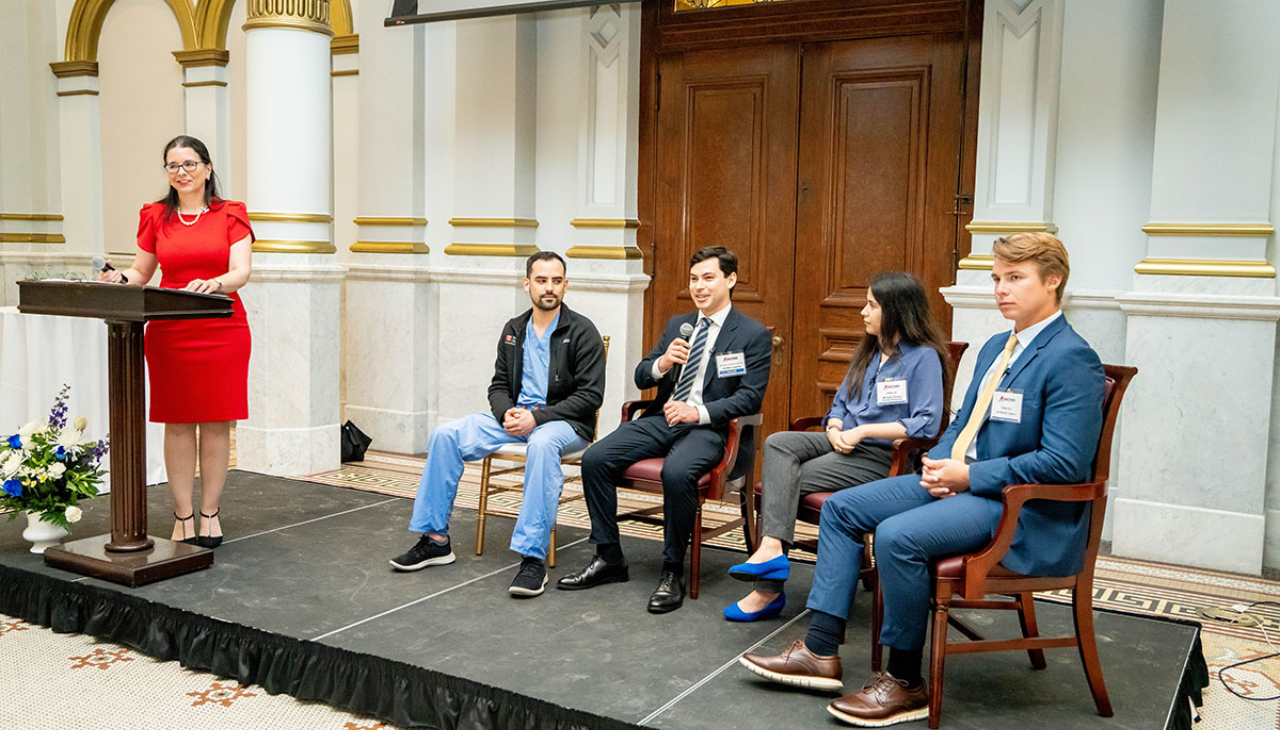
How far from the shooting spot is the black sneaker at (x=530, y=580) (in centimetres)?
367

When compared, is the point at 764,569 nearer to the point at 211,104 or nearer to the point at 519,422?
the point at 519,422

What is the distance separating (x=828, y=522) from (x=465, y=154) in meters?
4.23

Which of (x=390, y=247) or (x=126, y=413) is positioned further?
(x=390, y=247)

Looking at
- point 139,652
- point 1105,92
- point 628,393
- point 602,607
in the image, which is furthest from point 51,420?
point 1105,92

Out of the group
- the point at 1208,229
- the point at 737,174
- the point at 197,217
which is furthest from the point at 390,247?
the point at 1208,229

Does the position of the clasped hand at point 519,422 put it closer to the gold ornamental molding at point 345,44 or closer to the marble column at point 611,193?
the marble column at point 611,193

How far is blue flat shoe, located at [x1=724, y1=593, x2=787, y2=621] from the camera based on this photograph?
136 inches

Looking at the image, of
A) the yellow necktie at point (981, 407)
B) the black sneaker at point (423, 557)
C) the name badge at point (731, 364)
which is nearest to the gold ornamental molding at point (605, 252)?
the name badge at point (731, 364)

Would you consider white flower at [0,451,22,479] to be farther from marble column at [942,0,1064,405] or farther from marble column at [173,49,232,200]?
marble column at [173,49,232,200]

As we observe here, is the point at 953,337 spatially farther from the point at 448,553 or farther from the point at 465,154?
the point at 465,154

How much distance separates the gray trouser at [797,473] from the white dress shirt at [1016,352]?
0.56m

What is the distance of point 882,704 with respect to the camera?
8.69ft

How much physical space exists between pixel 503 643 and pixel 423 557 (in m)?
0.88

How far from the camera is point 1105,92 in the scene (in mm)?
4750
